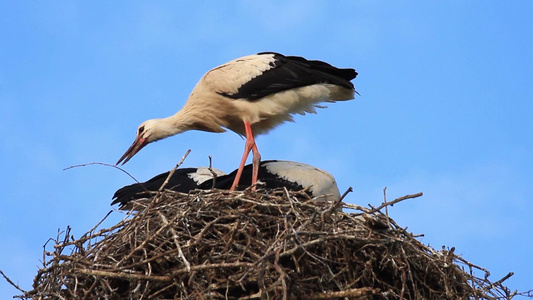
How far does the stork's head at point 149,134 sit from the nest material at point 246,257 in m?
2.05

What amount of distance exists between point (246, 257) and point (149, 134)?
3.07 m

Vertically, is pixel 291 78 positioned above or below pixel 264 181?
above

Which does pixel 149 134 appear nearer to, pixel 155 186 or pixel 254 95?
pixel 155 186

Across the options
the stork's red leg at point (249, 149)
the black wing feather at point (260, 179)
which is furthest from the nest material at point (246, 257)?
the stork's red leg at point (249, 149)

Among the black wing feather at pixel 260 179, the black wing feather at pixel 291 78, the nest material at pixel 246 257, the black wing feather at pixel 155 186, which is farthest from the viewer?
the black wing feather at pixel 155 186

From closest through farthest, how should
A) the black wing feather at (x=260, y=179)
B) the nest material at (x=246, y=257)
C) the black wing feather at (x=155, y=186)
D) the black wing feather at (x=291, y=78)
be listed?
the nest material at (x=246, y=257)
the black wing feather at (x=260, y=179)
the black wing feather at (x=291, y=78)
the black wing feather at (x=155, y=186)

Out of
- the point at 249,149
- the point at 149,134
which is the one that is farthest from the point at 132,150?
the point at 249,149

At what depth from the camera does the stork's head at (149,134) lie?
8.69 meters

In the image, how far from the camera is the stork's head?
8.69 metres

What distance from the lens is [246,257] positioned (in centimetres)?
597

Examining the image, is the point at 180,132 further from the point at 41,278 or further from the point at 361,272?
the point at 361,272

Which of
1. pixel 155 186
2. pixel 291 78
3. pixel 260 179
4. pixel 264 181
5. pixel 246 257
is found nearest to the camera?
pixel 246 257

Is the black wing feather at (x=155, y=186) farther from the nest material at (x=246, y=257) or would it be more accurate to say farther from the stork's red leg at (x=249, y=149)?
the nest material at (x=246, y=257)

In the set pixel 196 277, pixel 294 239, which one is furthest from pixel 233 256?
pixel 294 239
